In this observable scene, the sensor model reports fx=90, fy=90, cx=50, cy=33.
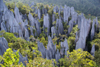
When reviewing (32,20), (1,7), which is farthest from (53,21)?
(1,7)

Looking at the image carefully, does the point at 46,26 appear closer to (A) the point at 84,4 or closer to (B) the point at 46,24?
(B) the point at 46,24

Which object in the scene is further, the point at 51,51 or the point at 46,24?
the point at 46,24

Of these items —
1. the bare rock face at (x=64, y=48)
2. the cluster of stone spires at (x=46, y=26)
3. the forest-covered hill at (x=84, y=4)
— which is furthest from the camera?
the forest-covered hill at (x=84, y=4)

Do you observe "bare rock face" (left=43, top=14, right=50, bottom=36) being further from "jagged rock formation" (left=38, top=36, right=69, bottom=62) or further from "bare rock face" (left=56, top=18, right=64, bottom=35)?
"jagged rock formation" (left=38, top=36, right=69, bottom=62)

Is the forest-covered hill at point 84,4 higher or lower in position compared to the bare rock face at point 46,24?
higher

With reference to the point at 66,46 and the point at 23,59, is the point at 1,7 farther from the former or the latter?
the point at 66,46

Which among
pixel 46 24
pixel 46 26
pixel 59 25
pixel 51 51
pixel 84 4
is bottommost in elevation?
pixel 51 51

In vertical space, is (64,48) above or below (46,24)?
below

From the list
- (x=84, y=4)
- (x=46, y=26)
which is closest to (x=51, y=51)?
(x=46, y=26)

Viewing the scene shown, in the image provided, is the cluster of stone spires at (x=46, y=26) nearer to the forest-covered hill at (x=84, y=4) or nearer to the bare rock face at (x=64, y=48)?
the bare rock face at (x=64, y=48)

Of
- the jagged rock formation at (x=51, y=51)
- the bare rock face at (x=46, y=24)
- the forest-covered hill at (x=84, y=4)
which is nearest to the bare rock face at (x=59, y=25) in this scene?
the bare rock face at (x=46, y=24)

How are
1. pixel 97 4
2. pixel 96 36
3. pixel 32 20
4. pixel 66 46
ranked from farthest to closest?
pixel 97 4
pixel 32 20
pixel 96 36
pixel 66 46
